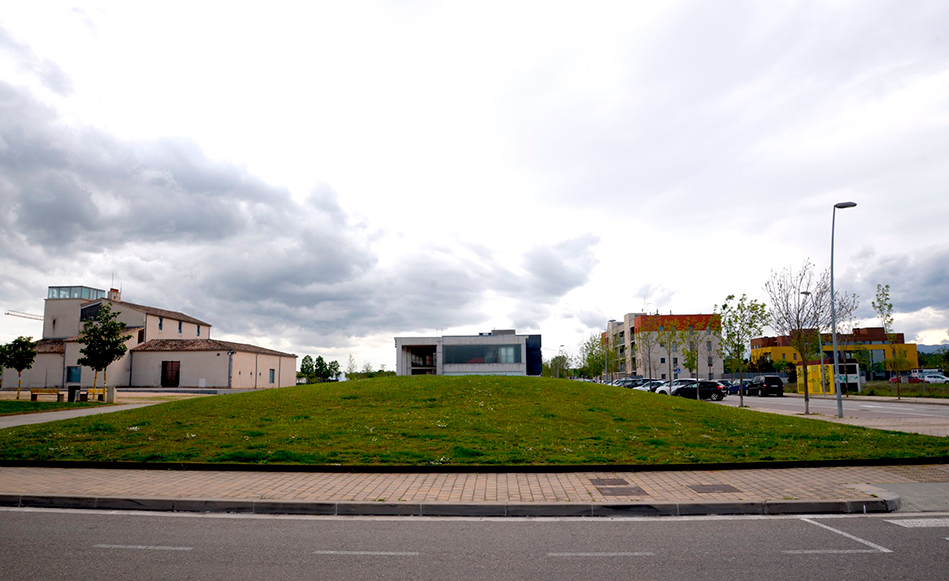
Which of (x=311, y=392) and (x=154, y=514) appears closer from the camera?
(x=154, y=514)

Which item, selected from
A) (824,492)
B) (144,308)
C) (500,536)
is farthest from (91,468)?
(144,308)

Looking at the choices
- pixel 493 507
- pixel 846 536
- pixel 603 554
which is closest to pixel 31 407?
pixel 493 507

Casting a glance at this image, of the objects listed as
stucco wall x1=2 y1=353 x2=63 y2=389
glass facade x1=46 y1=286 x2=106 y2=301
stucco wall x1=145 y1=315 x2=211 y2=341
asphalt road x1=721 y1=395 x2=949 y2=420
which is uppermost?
glass facade x1=46 y1=286 x2=106 y2=301

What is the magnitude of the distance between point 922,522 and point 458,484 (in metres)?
6.59

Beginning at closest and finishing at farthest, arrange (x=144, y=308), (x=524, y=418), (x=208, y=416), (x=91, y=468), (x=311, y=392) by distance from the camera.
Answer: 1. (x=91, y=468)
2. (x=524, y=418)
3. (x=208, y=416)
4. (x=311, y=392)
5. (x=144, y=308)

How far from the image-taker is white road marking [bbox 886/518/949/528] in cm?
774

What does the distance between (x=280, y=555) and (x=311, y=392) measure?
17221mm

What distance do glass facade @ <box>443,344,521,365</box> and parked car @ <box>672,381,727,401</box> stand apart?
33482mm

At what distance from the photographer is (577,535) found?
24.2 ft

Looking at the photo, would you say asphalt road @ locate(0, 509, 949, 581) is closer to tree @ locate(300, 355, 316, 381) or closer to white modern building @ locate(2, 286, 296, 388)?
white modern building @ locate(2, 286, 296, 388)

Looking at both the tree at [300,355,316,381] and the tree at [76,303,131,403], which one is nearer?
the tree at [76,303,131,403]

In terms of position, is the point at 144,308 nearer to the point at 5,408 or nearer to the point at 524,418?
the point at 5,408

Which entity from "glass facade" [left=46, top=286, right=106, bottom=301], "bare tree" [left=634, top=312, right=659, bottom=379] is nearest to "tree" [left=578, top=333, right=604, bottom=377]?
"bare tree" [left=634, top=312, right=659, bottom=379]

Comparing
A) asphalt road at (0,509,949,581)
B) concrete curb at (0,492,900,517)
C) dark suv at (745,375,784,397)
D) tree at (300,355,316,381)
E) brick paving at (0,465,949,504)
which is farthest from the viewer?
tree at (300,355,316,381)
